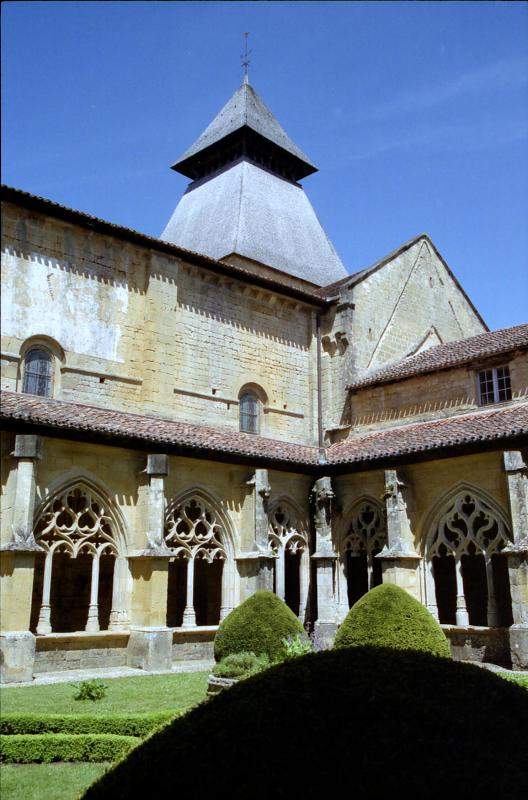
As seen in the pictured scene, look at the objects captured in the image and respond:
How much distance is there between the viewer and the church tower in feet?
82.0

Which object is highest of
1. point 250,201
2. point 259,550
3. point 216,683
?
point 250,201

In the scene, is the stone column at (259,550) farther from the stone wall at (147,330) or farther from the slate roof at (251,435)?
the stone wall at (147,330)

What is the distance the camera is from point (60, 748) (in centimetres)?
773

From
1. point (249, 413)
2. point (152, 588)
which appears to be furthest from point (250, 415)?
point (152, 588)

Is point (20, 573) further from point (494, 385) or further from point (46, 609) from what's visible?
point (494, 385)

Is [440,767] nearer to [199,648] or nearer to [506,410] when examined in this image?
[199,648]

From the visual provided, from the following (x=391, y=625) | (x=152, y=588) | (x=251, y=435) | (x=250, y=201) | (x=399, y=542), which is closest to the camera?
(x=391, y=625)

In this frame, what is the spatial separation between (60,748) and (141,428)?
778cm

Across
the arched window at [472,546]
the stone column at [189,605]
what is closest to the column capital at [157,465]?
the stone column at [189,605]

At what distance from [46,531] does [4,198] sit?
23.2 feet

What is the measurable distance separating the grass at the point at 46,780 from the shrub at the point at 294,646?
11.0ft

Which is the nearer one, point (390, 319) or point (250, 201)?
point (390, 319)

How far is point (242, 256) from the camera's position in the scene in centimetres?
2361

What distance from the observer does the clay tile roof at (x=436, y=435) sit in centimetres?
1454
